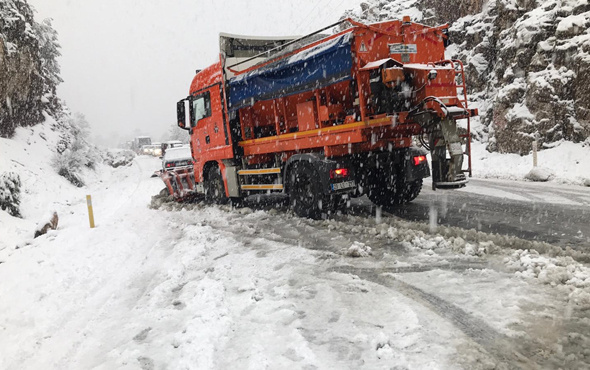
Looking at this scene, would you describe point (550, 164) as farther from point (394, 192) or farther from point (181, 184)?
point (181, 184)

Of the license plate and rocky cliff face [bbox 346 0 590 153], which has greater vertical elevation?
rocky cliff face [bbox 346 0 590 153]

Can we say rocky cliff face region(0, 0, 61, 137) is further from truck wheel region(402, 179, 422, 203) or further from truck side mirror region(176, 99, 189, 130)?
truck wheel region(402, 179, 422, 203)

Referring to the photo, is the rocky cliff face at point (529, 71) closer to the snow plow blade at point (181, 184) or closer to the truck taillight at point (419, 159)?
the truck taillight at point (419, 159)

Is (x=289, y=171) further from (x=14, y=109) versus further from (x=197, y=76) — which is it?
(x=14, y=109)

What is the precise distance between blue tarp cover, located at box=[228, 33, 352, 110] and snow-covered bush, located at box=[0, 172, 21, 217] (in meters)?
9.30

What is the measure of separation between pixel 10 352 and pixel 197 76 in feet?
26.9

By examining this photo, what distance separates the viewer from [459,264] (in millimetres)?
4277

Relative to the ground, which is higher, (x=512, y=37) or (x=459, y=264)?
(x=512, y=37)

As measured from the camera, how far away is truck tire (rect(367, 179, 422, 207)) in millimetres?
7957

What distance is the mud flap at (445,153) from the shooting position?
6.19 m

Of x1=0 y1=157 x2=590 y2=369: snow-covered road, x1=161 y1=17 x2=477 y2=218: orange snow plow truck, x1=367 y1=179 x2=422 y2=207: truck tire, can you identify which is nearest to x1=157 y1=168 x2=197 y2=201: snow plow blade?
x1=161 y1=17 x2=477 y2=218: orange snow plow truck

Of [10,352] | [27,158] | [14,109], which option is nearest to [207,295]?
[10,352]

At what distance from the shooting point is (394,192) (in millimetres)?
8086

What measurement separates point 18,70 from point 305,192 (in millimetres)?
23007
